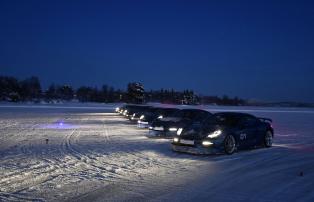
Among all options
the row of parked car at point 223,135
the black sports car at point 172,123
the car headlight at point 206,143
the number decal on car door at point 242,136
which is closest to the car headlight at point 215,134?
the row of parked car at point 223,135

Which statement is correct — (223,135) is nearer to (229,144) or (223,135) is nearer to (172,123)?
(229,144)

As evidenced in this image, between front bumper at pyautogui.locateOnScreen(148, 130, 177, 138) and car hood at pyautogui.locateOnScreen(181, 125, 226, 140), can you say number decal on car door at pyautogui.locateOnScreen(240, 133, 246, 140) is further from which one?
front bumper at pyautogui.locateOnScreen(148, 130, 177, 138)

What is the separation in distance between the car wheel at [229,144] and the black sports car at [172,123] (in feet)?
16.3

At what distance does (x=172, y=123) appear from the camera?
1981cm

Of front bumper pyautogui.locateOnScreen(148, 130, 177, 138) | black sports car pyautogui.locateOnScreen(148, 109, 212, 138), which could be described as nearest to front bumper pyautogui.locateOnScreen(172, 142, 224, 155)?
black sports car pyautogui.locateOnScreen(148, 109, 212, 138)

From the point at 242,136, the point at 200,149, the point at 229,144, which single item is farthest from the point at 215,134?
the point at 242,136

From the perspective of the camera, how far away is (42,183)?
862 cm

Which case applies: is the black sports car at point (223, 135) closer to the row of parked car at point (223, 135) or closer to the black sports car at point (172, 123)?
the row of parked car at point (223, 135)

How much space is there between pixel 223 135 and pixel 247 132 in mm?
1562

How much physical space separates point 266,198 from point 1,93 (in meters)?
162

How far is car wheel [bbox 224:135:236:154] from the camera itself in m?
13.9

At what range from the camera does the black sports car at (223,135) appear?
1357 cm

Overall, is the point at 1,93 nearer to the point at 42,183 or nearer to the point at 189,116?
the point at 189,116

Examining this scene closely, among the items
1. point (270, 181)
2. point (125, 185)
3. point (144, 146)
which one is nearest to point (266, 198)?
point (270, 181)
